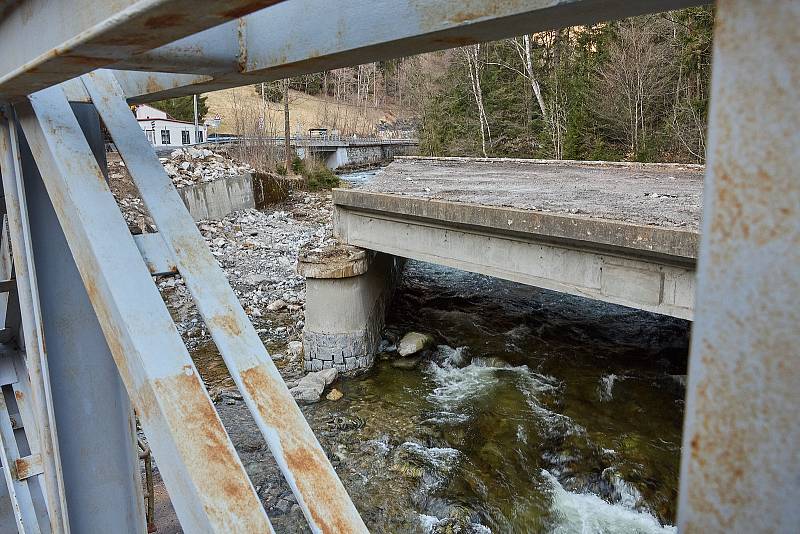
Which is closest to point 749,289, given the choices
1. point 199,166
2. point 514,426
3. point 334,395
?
point 514,426

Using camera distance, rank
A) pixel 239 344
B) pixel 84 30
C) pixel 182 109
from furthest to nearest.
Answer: pixel 182 109 < pixel 239 344 < pixel 84 30

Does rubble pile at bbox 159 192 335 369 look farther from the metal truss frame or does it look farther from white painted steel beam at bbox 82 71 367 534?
white painted steel beam at bbox 82 71 367 534

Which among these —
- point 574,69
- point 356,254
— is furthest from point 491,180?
point 574,69

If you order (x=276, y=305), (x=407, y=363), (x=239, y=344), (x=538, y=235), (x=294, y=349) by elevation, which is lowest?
(x=407, y=363)

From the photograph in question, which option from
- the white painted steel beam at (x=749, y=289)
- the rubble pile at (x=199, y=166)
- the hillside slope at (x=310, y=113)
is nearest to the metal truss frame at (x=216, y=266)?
the white painted steel beam at (x=749, y=289)

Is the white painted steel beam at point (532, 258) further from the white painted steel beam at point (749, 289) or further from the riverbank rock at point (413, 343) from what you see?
the white painted steel beam at point (749, 289)

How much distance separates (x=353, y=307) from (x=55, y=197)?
7.65m

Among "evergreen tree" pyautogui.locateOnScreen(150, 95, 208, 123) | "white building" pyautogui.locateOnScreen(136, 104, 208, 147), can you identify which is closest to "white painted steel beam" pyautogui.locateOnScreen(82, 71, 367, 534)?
"white building" pyautogui.locateOnScreen(136, 104, 208, 147)

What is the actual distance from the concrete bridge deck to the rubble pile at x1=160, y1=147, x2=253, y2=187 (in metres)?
8.65

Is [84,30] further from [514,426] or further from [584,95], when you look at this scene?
[584,95]

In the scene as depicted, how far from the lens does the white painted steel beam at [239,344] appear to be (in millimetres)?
1271

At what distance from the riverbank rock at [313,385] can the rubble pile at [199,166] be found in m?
10.1

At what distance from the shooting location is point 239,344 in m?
1.50

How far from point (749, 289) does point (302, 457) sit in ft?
3.46
